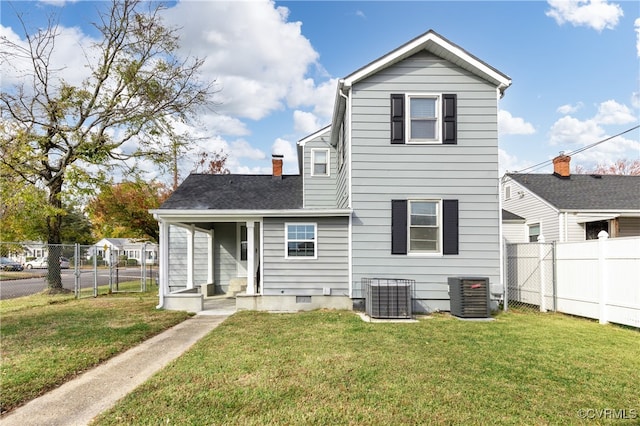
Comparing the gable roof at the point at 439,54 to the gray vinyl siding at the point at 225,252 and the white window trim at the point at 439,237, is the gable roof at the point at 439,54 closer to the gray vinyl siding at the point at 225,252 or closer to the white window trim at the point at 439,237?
the white window trim at the point at 439,237

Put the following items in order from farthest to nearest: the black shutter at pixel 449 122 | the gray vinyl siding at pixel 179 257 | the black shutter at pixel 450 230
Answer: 1. the gray vinyl siding at pixel 179 257
2. the black shutter at pixel 449 122
3. the black shutter at pixel 450 230

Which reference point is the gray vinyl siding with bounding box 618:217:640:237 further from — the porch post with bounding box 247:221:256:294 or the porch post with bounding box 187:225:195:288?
the porch post with bounding box 187:225:195:288

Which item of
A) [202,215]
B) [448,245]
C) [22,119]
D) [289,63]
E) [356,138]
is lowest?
[448,245]

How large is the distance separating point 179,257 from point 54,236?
214 inches

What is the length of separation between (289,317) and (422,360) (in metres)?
4.09

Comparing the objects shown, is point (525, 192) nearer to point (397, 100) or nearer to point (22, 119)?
point (397, 100)

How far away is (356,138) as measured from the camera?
9531 millimetres

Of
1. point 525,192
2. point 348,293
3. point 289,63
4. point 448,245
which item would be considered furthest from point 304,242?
point 525,192

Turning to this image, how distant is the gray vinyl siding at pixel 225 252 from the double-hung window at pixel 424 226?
6.56 metres

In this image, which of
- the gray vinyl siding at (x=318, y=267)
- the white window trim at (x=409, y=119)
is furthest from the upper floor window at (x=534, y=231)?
the gray vinyl siding at (x=318, y=267)

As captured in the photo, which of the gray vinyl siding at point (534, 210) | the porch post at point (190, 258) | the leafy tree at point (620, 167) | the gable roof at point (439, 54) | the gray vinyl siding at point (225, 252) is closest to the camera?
the gable roof at point (439, 54)

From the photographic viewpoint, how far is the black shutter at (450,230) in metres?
9.30

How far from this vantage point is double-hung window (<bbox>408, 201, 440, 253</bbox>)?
947 cm

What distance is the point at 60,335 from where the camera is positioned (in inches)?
267
